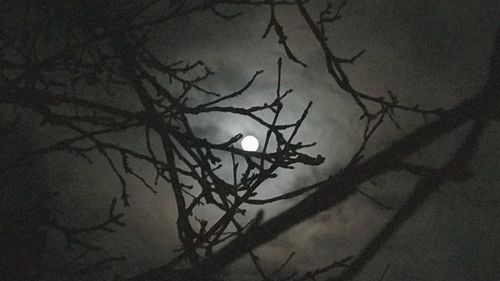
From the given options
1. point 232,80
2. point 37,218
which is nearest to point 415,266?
point 232,80

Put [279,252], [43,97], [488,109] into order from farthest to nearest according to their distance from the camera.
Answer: [279,252], [488,109], [43,97]

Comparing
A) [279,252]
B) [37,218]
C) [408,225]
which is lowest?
[408,225]

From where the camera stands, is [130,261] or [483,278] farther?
[130,261]

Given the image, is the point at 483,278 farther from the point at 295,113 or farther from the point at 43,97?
the point at 43,97

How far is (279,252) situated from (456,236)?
167 centimetres

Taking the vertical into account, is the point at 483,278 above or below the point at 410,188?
below

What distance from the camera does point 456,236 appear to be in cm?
521

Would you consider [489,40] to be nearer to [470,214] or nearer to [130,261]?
[470,214]

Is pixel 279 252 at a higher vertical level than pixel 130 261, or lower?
lower

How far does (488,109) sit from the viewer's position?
14.9ft

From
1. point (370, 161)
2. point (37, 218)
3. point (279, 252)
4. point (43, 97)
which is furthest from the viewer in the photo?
point (279, 252)

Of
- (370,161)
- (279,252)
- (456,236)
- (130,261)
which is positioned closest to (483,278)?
(456,236)

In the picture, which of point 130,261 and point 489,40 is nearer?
point 489,40

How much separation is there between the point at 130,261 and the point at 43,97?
337 cm
